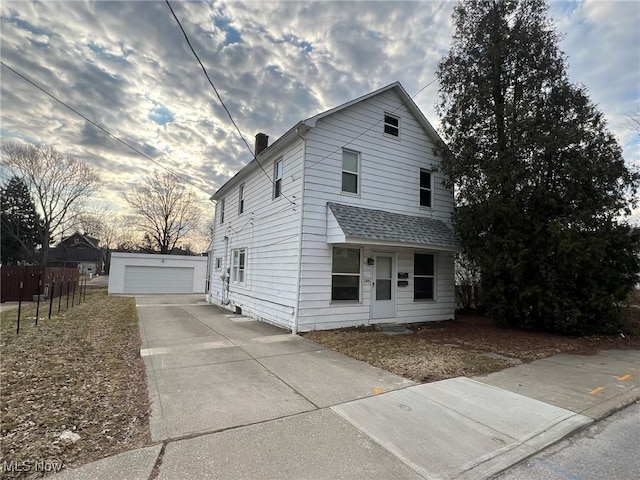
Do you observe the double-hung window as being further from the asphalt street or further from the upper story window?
the asphalt street

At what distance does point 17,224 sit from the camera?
1419 inches

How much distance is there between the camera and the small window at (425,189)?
11.5m

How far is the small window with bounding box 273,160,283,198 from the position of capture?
425 inches

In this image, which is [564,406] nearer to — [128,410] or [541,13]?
[128,410]

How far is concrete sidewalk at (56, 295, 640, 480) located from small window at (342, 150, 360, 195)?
16.9 ft

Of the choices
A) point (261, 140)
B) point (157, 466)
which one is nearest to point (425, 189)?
point (261, 140)

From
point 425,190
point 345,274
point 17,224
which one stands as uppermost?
point 17,224

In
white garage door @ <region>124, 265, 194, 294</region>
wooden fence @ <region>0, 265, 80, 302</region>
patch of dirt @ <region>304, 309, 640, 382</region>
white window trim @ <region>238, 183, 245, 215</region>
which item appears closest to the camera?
patch of dirt @ <region>304, 309, 640, 382</region>

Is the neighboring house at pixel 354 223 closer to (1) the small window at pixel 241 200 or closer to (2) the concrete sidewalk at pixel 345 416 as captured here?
Result: (1) the small window at pixel 241 200

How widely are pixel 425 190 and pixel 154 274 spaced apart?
70.0 ft

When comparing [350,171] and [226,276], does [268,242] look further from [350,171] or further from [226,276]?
[226,276]

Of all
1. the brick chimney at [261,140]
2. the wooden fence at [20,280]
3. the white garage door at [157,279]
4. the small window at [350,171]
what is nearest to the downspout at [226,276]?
the brick chimney at [261,140]

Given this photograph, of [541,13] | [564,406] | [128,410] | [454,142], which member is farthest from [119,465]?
[541,13]

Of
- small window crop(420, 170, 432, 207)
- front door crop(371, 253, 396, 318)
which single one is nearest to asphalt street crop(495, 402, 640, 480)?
front door crop(371, 253, 396, 318)
